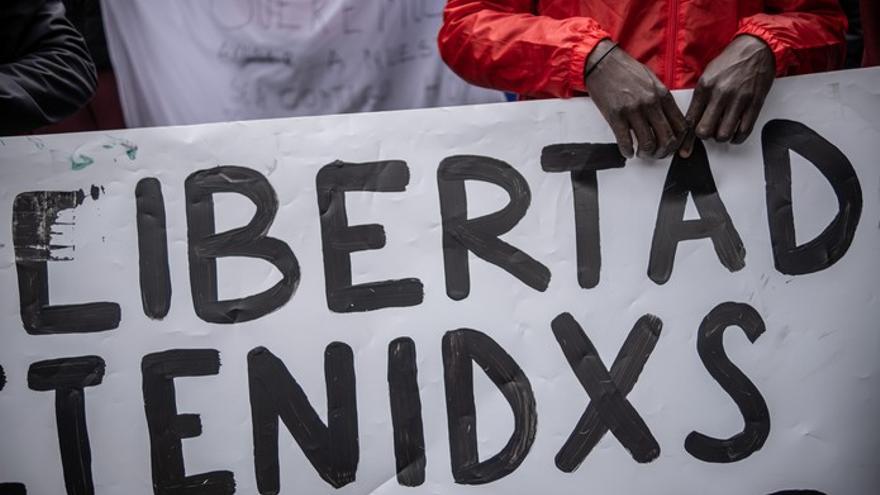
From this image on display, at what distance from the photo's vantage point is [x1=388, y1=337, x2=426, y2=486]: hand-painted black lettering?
1.15m

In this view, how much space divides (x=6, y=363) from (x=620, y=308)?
821 millimetres

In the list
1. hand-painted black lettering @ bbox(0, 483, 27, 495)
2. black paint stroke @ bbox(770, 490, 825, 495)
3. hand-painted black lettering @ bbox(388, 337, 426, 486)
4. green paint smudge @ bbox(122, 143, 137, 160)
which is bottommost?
black paint stroke @ bbox(770, 490, 825, 495)

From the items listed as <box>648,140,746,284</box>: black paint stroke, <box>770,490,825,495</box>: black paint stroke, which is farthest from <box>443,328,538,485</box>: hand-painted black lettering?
<box>770,490,825,495</box>: black paint stroke

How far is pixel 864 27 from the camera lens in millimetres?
1731

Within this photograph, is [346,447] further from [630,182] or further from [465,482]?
[630,182]

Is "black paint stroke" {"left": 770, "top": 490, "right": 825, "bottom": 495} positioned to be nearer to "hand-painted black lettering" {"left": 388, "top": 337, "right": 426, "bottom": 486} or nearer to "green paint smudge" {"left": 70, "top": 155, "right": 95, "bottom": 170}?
"hand-painted black lettering" {"left": 388, "top": 337, "right": 426, "bottom": 486}

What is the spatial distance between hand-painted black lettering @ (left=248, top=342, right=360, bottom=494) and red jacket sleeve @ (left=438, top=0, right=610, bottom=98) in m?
0.49

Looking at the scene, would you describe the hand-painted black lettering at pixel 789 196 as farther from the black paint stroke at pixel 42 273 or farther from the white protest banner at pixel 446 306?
the black paint stroke at pixel 42 273

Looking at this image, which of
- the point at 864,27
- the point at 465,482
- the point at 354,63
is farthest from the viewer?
the point at 354,63

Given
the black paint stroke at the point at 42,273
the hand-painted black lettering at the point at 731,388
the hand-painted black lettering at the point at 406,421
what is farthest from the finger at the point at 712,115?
the black paint stroke at the point at 42,273

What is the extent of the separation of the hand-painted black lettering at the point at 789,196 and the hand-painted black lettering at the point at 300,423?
2.01ft

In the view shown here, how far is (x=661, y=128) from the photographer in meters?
1.14

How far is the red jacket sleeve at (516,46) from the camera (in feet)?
3.87

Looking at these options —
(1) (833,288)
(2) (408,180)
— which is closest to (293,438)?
(2) (408,180)
